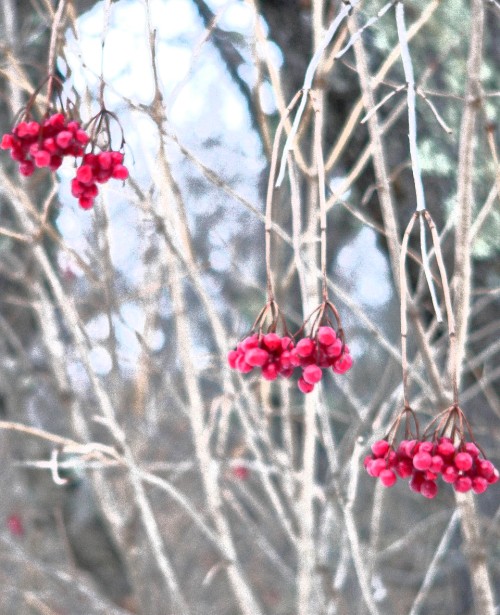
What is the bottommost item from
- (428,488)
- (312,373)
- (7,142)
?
(428,488)

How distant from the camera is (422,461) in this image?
1173mm

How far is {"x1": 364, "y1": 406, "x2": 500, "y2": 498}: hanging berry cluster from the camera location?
1183 millimetres

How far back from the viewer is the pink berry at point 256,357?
3.87 feet

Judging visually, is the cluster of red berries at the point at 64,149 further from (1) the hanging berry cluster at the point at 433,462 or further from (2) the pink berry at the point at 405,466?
(2) the pink berry at the point at 405,466

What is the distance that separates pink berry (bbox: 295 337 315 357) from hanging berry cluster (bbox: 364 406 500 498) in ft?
0.52

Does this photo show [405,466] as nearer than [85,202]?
Yes

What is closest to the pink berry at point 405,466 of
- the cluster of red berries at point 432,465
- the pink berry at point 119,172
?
the cluster of red berries at point 432,465

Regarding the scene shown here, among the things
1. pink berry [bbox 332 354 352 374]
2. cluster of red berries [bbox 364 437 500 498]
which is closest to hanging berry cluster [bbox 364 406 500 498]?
cluster of red berries [bbox 364 437 500 498]

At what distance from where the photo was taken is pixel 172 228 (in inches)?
71.0

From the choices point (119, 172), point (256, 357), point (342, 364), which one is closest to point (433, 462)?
point (342, 364)

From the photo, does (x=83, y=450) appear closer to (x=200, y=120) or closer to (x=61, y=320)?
(x=61, y=320)

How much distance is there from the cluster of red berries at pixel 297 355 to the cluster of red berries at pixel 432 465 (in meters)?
0.16

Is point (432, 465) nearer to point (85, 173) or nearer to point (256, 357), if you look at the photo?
point (256, 357)

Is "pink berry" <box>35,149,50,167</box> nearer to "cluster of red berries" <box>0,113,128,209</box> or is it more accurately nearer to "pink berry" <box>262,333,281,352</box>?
"cluster of red berries" <box>0,113,128,209</box>
